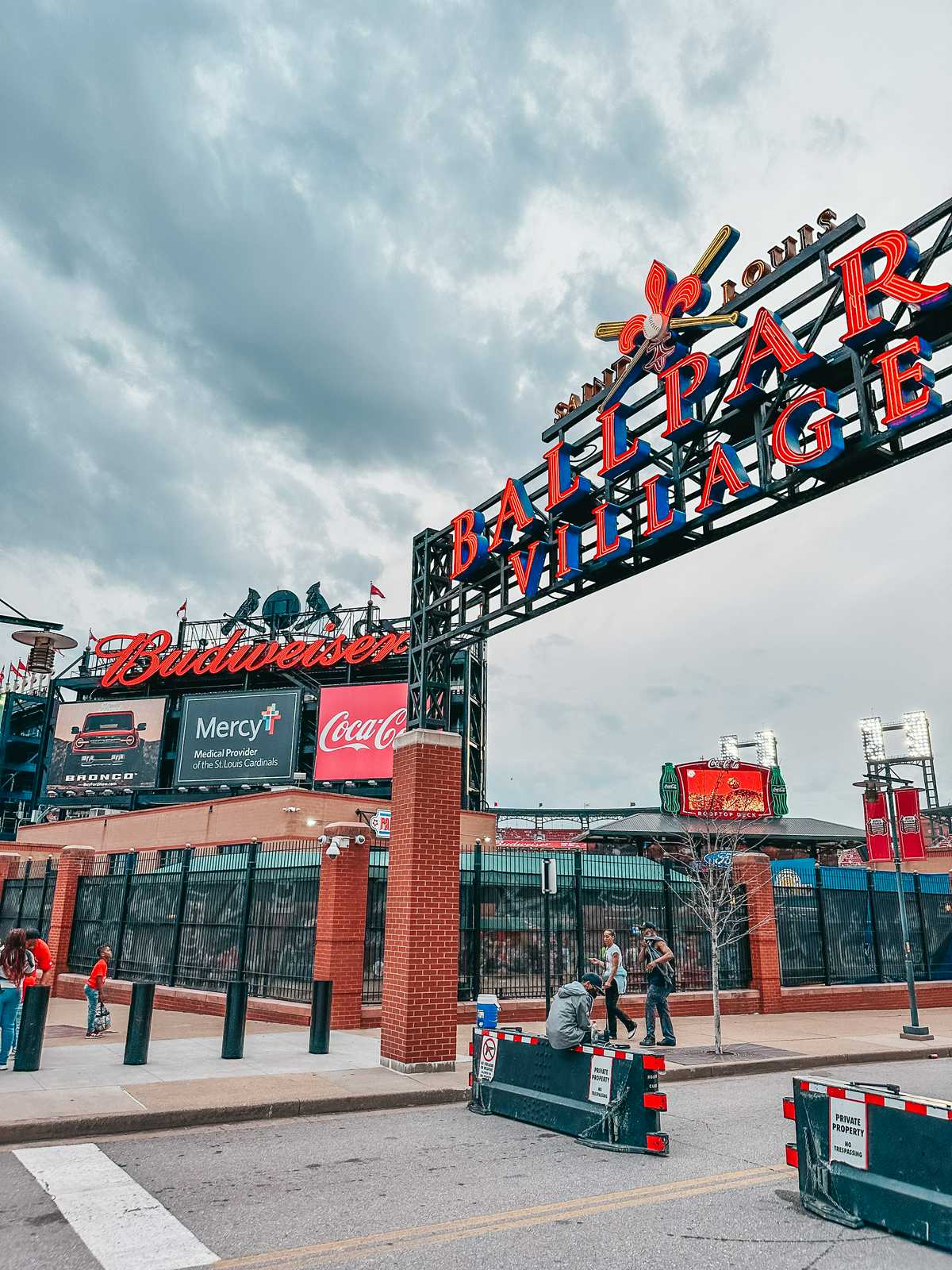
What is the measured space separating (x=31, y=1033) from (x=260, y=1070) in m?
2.78

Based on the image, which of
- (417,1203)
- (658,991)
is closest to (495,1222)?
(417,1203)

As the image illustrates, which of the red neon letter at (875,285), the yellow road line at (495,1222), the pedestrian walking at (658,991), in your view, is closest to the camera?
the yellow road line at (495,1222)

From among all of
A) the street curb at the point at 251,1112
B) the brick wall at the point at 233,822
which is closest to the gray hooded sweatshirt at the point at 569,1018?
the street curb at the point at 251,1112

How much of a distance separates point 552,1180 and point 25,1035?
282 inches

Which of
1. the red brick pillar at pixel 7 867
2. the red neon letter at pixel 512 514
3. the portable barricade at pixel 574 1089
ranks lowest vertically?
the portable barricade at pixel 574 1089

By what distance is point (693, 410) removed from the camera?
36.8 ft

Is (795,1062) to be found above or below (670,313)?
below

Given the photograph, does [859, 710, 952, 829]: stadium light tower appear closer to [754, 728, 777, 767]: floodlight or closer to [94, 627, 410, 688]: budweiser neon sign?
[754, 728, 777, 767]: floodlight

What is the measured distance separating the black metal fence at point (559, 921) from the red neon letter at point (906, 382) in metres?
11.4

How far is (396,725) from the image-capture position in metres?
46.9

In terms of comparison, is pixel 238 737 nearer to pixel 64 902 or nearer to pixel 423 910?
pixel 64 902

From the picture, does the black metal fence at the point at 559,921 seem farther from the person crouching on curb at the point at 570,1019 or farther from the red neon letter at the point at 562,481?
the person crouching on curb at the point at 570,1019

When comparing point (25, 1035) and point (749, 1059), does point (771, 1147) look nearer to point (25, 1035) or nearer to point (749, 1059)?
point (749, 1059)

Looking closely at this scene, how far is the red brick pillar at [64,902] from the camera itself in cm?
2205
